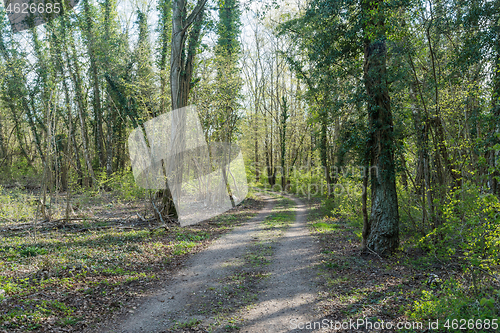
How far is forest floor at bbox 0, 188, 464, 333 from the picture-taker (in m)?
4.66

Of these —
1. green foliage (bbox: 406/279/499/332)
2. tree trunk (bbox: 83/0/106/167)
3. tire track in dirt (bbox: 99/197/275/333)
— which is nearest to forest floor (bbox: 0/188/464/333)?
tire track in dirt (bbox: 99/197/275/333)

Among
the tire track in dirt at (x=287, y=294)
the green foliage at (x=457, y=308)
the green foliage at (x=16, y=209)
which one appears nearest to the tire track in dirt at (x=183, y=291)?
the tire track in dirt at (x=287, y=294)

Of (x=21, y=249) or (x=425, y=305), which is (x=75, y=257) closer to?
(x=21, y=249)

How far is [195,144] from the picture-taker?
17641mm

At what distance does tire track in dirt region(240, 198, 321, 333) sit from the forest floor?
0.07ft

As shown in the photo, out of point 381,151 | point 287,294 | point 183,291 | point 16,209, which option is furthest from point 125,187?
point 381,151

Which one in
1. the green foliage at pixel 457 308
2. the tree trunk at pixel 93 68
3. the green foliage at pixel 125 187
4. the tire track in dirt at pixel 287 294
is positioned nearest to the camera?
the green foliage at pixel 457 308

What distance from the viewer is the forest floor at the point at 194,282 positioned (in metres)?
4.66

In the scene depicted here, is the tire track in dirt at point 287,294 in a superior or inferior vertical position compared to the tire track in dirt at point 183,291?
inferior

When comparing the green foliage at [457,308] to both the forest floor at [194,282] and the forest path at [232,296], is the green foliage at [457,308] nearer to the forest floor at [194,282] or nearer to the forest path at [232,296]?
the forest floor at [194,282]

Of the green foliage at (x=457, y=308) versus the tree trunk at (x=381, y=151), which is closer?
the green foliage at (x=457, y=308)

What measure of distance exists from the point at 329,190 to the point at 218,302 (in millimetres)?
14080

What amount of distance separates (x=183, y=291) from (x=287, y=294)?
Answer: 208cm

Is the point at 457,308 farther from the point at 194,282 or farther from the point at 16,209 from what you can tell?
the point at 16,209
